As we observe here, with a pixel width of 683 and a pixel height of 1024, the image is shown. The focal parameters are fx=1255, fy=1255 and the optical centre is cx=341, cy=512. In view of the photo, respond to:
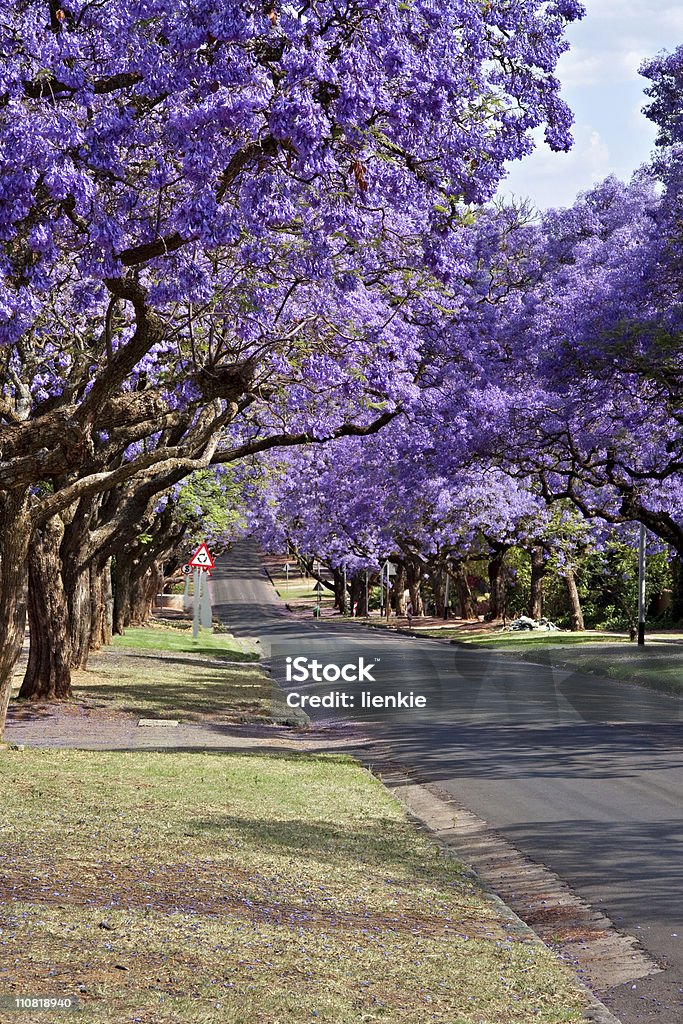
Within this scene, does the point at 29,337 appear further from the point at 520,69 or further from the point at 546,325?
the point at 546,325

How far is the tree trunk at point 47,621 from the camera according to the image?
62.3 ft

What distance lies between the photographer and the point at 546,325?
3148cm

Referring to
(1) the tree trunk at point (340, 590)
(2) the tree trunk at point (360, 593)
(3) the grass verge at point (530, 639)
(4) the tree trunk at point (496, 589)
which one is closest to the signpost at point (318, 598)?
(1) the tree trunk at point (340, 590)

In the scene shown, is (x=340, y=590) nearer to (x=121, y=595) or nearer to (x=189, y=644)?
(x=189, y=644)

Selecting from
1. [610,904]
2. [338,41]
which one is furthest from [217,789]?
[338,41]

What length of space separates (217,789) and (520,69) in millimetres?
7666

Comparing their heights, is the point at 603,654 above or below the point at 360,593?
below

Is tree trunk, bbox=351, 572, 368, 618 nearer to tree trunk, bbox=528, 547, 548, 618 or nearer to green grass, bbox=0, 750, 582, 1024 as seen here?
tree trunk, bbox=528, 547, 548, 618

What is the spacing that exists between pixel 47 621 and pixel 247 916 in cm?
1322

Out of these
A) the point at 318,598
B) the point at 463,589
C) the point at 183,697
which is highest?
the point at 318,598

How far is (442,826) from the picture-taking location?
456 inches

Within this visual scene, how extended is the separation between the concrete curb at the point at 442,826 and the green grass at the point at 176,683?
601 cm

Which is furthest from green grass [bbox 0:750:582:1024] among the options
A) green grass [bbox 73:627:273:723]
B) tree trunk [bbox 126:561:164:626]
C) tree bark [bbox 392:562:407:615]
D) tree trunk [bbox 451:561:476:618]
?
tree bark [bbox 392:562:407:615]

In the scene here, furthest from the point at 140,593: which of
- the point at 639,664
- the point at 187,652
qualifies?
the point at 639,664
